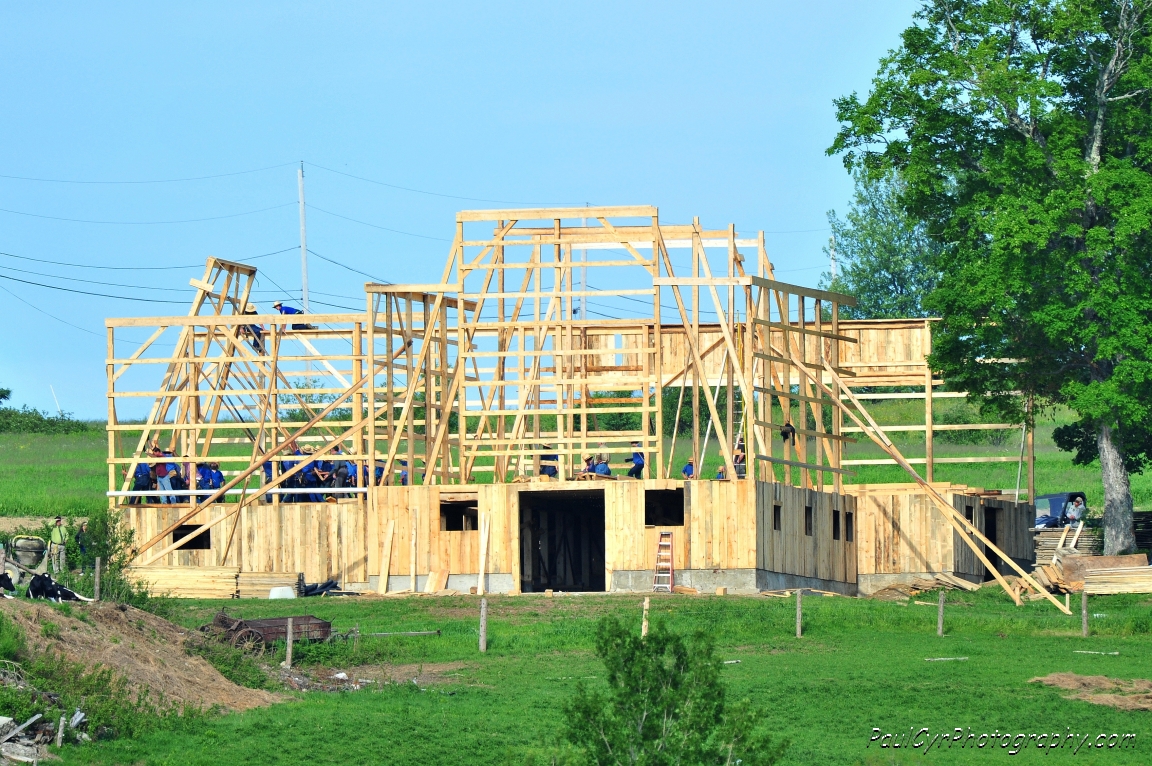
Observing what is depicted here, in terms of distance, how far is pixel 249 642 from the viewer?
29.9m

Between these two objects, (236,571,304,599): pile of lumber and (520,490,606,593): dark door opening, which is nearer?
(236,571,304,599): pile of lumber

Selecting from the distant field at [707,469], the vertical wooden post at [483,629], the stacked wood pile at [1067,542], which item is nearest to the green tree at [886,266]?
the distant field at [707,469]

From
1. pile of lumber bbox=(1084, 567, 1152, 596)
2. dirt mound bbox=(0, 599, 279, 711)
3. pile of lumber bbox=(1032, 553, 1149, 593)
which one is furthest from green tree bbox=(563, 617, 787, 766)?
pile of lumber bbox=(1084, 567, 1152, 596)

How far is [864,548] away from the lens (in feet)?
151

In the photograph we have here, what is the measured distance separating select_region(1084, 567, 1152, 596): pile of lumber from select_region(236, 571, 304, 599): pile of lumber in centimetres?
1831

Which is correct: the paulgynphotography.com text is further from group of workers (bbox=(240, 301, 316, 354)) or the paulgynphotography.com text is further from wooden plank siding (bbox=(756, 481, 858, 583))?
group of workers (bbox=(240, 301, 316, 354))

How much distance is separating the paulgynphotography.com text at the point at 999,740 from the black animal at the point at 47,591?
13094mm

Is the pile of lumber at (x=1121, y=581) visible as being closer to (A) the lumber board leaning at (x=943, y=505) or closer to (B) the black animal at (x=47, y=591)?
(A) the lumber board leaning at (x=943, y=505)

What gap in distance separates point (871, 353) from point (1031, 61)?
10.7 m

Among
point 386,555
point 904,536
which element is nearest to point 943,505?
point 904,536

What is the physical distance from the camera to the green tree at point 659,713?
1686 centimetres

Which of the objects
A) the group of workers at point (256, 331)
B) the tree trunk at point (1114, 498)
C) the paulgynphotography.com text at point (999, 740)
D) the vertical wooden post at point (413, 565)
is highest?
the group of workers at point (256, 331)

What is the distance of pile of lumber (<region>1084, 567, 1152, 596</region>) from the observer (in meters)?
41.2

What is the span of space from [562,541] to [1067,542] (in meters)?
14.6
